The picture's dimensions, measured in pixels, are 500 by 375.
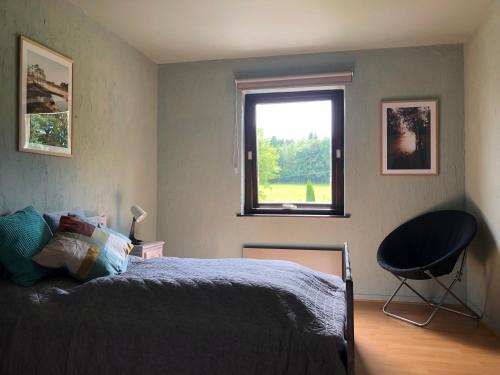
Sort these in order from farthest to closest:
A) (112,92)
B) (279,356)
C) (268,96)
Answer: (268,96) → (112,92) → (279,356)

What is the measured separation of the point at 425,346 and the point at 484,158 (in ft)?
5.13

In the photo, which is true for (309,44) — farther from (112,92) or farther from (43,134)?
(43,134)

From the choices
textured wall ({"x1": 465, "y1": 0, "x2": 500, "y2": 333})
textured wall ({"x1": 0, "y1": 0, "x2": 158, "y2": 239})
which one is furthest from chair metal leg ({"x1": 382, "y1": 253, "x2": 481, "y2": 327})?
textured wall ({"x1": 0, "y1": 0, "x2": 158, "y2": 239})

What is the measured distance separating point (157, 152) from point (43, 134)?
5.44ft

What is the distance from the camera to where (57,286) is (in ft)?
6.55

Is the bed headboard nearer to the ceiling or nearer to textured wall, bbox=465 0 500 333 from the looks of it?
the ceiling

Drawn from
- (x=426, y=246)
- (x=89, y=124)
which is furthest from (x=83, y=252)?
(x=426, y=246)

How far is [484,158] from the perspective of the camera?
3.16 m

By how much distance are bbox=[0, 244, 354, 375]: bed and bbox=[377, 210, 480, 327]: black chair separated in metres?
1.52

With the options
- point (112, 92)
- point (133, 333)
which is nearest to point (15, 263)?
point (133, 333)

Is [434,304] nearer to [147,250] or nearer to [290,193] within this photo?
[290,193]

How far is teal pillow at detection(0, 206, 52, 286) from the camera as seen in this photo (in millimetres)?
2018

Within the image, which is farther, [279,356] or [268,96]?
[268,96]

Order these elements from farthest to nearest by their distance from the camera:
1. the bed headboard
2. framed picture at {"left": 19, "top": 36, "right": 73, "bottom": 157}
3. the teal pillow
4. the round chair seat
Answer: the round chair seat
the bed headboard
framed picture at {"left": 19, "top": 36, "right": 73, "bottom": 157}
the teal pillow
